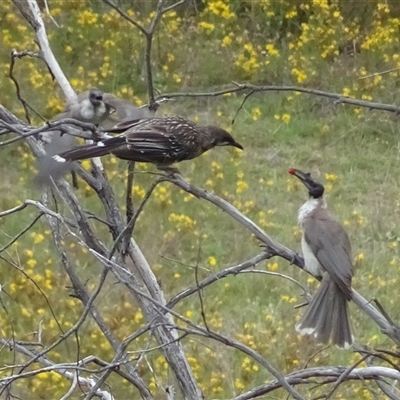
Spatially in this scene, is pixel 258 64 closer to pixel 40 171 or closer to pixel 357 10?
pixel 357 10

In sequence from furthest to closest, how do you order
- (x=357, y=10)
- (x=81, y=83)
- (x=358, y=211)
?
(x=357, y=10) < (x=81, y=83) < (x=358, y=211)

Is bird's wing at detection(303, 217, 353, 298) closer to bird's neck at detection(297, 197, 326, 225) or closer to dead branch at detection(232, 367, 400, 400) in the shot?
bird's neck at detection(297, 197, 326, 225)

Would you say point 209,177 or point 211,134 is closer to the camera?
point 211,134

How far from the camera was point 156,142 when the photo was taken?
3082 millimetres

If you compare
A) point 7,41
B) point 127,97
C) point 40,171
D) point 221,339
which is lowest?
point 221,339

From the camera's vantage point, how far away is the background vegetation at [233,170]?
15.8 feet

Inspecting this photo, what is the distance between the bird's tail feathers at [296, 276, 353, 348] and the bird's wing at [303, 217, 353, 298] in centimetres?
6

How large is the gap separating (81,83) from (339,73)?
228cm

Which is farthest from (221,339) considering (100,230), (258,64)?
(258,64)

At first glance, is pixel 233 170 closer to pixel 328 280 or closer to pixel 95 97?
pixel 95 97

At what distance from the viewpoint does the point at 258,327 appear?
5.11m

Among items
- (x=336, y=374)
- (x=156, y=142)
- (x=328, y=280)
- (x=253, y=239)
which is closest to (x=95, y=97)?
(x=156, y=142)

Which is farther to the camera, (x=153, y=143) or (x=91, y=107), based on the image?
(x=91, y=107)

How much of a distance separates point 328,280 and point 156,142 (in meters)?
0.73
